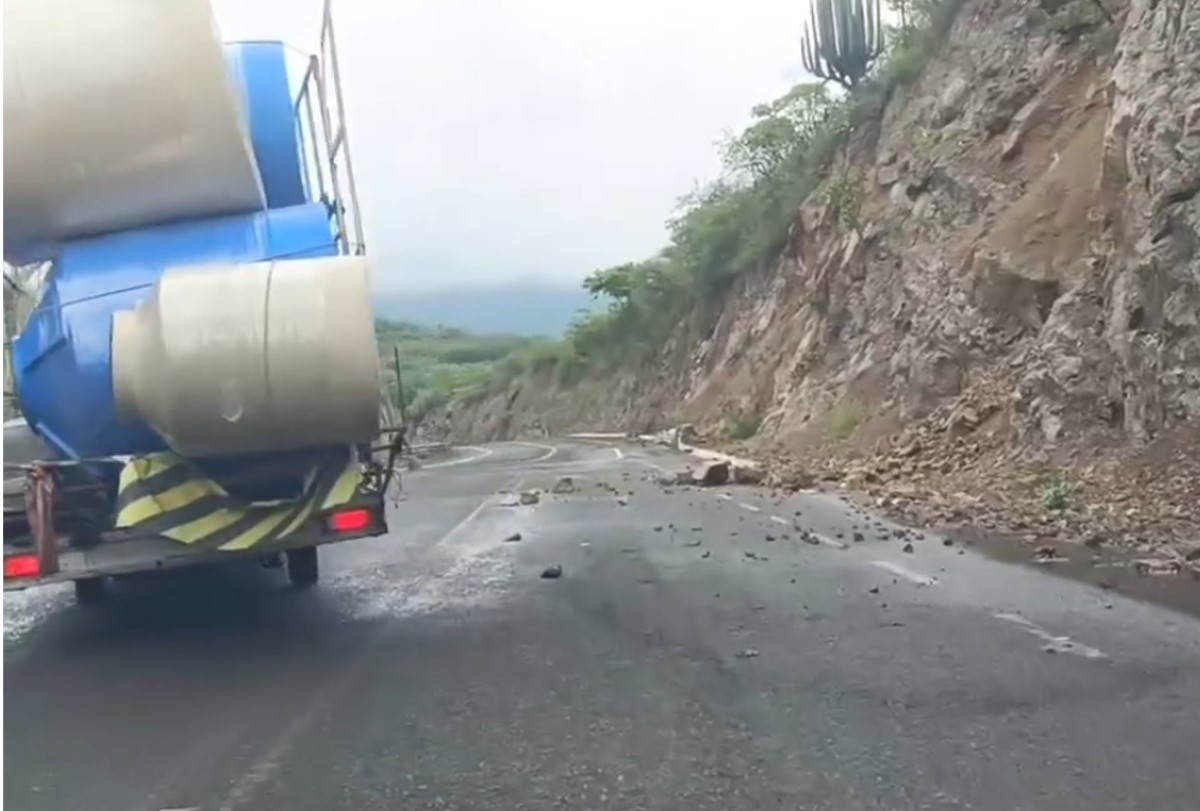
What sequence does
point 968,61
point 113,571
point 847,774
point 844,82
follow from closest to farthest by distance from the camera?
point 847,774
point 113,571
point 968,61
point 844,82

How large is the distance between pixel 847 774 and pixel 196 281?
437cm

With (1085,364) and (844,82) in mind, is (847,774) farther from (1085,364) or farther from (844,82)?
(844,82)

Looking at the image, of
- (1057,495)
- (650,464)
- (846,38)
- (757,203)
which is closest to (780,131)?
(757,203)

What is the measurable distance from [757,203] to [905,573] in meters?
39.9

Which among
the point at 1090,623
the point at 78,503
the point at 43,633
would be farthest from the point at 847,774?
the point at 43,633

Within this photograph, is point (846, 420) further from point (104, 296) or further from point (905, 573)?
point (104, 296)

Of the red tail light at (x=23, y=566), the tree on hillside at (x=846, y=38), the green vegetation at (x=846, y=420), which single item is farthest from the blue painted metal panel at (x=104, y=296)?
the tree on hillside at (x=846, y=38)

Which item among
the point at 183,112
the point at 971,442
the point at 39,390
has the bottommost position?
the point at 971,442

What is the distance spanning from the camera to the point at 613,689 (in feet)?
23.4

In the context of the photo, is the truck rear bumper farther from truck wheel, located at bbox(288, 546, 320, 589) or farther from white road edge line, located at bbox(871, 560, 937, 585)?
white road edge line, located at bbox(871, 560, 937, 585)

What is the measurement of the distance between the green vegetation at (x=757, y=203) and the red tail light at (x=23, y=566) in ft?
90.7

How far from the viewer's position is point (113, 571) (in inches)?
337

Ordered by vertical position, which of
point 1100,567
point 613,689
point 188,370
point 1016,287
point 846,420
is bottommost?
point 846,420

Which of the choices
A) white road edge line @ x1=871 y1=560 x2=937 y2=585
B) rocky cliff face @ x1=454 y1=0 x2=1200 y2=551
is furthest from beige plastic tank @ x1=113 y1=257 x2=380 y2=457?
rocky cliff face @ x1=454 y1=0 x2=1200 y2=551
